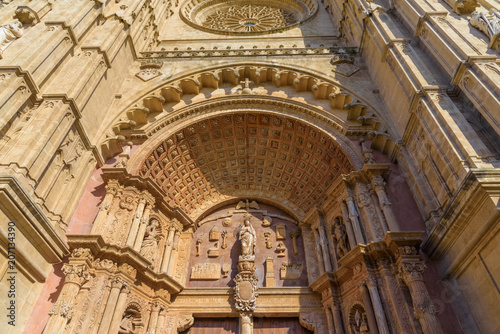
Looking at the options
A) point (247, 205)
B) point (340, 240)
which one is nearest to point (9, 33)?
point (247, 205)

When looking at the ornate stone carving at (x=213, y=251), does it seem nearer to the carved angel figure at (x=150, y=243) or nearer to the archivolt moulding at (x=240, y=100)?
the carved angel figure at (x=150, y=243)

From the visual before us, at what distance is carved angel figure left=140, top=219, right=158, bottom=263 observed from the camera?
28.3ft

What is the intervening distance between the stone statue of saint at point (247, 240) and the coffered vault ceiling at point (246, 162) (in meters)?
1.65

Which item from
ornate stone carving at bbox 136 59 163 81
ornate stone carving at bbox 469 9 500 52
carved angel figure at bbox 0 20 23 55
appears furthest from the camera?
ornate stone carving at bbox 136 59 163 81

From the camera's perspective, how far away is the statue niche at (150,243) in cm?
862

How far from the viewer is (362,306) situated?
7.45m

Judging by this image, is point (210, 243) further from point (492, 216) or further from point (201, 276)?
point (492, 216)

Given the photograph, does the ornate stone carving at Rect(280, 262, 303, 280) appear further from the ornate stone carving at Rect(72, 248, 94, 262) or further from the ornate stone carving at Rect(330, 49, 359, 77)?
the ornate stone carving at Rect(330, 49, 359, 77)

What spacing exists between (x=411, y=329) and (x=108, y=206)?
7175 mm

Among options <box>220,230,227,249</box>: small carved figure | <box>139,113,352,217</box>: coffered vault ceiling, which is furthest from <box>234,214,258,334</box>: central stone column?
<box>139,113,352,217</box>: coffered vault ceiling

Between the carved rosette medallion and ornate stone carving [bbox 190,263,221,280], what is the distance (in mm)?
969

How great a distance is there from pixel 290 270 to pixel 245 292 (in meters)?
1.78

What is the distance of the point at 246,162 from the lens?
39.0 feet

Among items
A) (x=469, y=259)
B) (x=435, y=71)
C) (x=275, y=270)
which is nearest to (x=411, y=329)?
(x=469, y=259)
